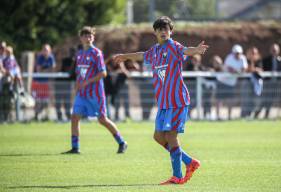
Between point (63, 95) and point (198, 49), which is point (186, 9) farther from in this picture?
point (198, 49)

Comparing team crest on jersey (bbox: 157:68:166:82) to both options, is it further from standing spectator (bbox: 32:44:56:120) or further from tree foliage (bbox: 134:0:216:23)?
tree foliage (bbox: 134:0:216:23)

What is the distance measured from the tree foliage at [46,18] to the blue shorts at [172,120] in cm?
2094

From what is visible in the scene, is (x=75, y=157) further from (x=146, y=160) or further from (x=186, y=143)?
(x=186, y=143)

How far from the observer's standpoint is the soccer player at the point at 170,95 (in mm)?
10164

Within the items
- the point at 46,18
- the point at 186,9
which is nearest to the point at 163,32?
the point at 186,9

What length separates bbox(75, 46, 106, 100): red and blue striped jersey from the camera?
14.0 meters

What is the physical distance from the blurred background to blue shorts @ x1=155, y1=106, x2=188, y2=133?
25.0ft

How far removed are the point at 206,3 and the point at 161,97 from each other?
21.9m

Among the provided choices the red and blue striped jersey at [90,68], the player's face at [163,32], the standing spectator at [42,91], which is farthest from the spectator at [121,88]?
the player's face at [163,32]

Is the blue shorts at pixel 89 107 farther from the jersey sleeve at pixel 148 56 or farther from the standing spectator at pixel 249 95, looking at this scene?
the standing spectator at pixel 249 95

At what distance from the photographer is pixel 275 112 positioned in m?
22.6

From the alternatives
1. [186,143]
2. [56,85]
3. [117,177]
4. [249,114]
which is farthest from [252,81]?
[117,177]

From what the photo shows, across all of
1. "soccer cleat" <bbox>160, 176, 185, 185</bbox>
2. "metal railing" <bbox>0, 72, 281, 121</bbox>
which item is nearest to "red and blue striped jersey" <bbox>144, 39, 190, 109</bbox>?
"soccer cleat" <bbox>160, 176, 185, 185</bbox>

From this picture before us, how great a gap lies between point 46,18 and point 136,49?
5.00m
